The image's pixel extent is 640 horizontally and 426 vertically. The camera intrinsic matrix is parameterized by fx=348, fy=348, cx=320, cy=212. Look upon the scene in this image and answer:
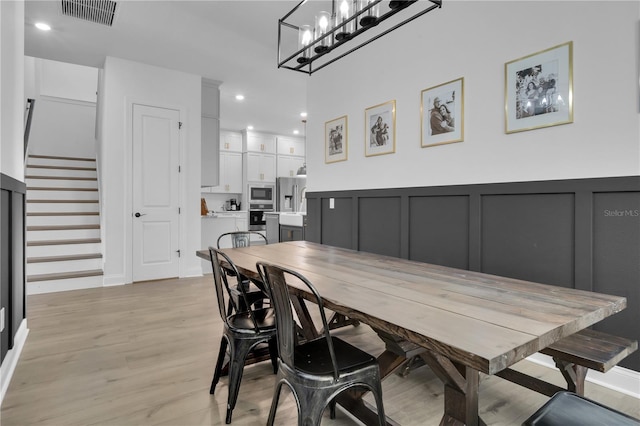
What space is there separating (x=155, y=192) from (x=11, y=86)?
2.54m

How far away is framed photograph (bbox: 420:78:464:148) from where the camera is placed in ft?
9.04

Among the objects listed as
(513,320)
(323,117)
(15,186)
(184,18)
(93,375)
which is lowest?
(93,375)

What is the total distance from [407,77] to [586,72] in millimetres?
1430

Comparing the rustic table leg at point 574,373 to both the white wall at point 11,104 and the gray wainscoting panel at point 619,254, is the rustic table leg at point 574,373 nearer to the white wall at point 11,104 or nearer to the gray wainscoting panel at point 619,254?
the gray wainscoting panel at point 619,254

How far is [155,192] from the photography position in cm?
479

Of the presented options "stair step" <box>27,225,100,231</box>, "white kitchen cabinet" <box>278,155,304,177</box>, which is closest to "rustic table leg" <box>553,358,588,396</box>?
"stair step" <box>27,225,100,231</box>

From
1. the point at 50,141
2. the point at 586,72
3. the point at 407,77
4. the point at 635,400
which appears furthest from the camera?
the point at 50,141

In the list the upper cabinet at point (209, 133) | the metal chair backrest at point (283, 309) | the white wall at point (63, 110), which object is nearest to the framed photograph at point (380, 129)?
the metal chair backrest at point (283, 309)

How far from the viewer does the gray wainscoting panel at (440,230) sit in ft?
9.08

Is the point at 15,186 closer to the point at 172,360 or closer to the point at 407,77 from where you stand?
the point at 172,360

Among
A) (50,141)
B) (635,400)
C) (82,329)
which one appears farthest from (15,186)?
(50,141)

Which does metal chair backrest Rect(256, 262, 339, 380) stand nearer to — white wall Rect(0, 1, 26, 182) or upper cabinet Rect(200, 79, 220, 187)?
white wall Rect(0, 1, 26, 182)

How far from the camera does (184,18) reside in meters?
3.56

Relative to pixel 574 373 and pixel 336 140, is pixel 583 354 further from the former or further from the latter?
pixel 336 140
